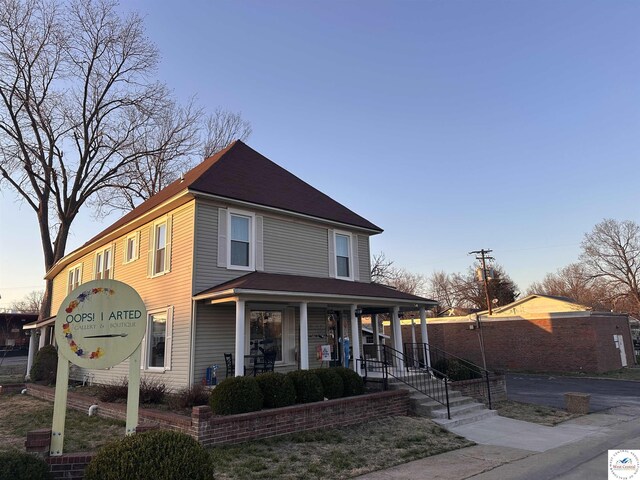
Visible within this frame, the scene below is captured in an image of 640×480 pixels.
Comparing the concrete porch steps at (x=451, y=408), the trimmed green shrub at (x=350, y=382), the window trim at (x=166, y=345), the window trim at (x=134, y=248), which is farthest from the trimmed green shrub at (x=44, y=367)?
the concrete porch steps at (x=451, y=408)

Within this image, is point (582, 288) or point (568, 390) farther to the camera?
point (582, 288)

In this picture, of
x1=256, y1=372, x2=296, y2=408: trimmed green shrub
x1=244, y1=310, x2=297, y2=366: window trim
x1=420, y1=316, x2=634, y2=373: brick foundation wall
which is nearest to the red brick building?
x1=420, y1=316, x2=634, y2=373: brick foundation wall

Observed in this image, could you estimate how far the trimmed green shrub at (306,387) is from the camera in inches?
386

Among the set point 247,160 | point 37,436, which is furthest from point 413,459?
point 247,160

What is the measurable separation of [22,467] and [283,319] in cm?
931

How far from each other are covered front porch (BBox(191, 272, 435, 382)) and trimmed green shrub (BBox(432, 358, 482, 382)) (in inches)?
59.4

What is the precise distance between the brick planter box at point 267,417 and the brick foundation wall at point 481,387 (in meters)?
2.50

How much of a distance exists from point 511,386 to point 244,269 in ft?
46.8

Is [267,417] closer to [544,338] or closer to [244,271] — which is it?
[244,271]

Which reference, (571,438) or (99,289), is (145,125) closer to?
(99,289)

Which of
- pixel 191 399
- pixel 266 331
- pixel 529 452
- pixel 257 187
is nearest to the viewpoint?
pixel 529 452

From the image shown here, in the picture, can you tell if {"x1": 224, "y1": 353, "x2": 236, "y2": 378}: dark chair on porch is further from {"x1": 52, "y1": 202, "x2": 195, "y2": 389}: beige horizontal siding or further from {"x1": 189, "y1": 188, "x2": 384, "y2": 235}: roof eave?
{"x1": 189, "y1": 188, "x2": 384, "y2": 235}: roof eave

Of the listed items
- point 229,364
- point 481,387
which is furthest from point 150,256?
point 481,387

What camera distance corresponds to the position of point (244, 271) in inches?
515
